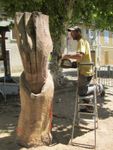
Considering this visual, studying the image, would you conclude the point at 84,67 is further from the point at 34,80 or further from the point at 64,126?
the point at 34,80

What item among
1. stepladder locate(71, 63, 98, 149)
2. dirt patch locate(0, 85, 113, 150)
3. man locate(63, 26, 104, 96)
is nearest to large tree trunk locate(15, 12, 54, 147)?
dirt patch locate(0, 85, 113, 150)

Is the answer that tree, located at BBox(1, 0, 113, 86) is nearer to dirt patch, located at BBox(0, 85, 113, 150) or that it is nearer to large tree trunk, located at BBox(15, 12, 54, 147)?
dirt patch, located at BBox(0, 85, 113, 150)

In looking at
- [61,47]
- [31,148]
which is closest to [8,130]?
[31,148]

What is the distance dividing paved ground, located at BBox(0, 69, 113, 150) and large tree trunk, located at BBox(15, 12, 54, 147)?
1.04 ft

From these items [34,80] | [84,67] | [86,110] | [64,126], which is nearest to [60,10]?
[84,67]

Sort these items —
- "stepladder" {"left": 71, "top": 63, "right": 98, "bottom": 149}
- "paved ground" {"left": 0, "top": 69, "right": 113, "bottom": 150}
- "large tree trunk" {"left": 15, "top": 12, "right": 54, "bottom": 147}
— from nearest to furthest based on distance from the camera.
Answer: "large tree trunk" {"left": 15, "top": 12, "right": 54, "bottom": 147} < "paved ground" {"left": 0, "top": 69, "right": 113, "bottom": 150} < "stepladder" {"left": 71, "top": 63, "right": 98, "bottom": 149}

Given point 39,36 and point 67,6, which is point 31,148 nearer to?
point 39,36

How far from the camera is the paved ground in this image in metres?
7.84

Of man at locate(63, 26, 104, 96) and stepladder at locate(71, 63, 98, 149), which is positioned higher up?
man at locate(63, 26, 104, 96)

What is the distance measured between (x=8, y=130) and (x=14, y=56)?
19590mm

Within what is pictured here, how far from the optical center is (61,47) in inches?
620

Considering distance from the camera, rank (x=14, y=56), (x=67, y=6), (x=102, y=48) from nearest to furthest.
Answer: (x=67, y=6) → (x=14, y=56) → (x=102, y=48)

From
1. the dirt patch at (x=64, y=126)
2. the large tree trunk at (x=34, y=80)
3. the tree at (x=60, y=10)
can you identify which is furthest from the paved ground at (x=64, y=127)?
the tree at (x=60, y=10)

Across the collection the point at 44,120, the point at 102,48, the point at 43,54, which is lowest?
the point at 102,48
